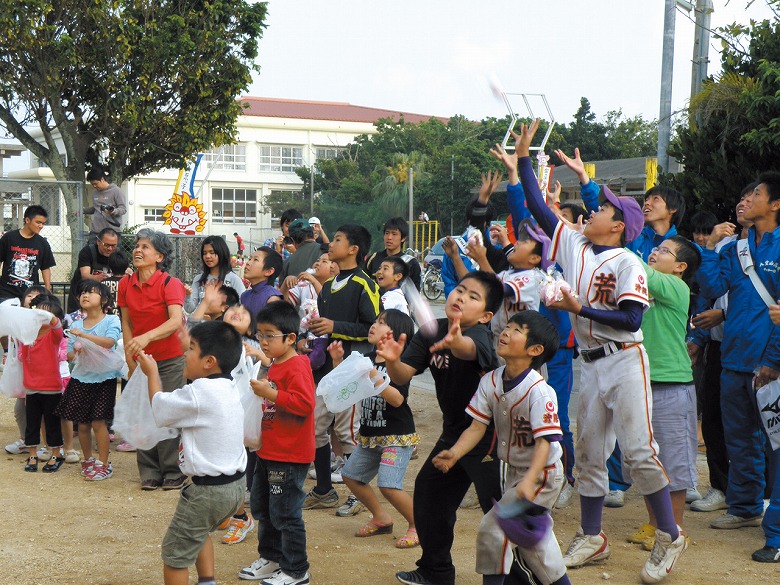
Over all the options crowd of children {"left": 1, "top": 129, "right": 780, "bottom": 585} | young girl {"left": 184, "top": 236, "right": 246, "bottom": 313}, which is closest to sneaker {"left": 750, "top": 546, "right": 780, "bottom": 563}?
crowd of children {"left": 1, "top": 129, "right": 780, "bottom": 585}

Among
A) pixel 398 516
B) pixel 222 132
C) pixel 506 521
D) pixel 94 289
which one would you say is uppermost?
pixel 222 132

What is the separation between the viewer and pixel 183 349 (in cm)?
644

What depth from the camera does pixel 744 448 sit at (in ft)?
17.4

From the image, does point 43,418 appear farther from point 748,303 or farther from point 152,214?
point 152,214

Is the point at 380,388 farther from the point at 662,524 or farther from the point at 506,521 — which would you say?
the point at 662,524

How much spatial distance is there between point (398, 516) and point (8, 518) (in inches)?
97.9

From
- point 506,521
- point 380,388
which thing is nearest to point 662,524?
point 506,521

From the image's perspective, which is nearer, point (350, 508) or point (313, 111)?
point (350, 508)

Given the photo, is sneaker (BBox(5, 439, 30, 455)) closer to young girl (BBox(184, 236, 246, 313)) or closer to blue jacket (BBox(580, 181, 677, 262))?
young girl (BBox(184, 236, 246, 313))

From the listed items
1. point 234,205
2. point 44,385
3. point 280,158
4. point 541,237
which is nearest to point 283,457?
point 541,237

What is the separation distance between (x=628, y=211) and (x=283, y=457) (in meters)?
2.20

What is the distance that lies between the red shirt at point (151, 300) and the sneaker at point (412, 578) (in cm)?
272

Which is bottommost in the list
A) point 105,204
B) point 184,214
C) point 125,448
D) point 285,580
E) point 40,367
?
point 125,448

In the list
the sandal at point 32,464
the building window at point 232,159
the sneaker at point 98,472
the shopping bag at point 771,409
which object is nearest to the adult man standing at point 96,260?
the sandal at point 32,464
